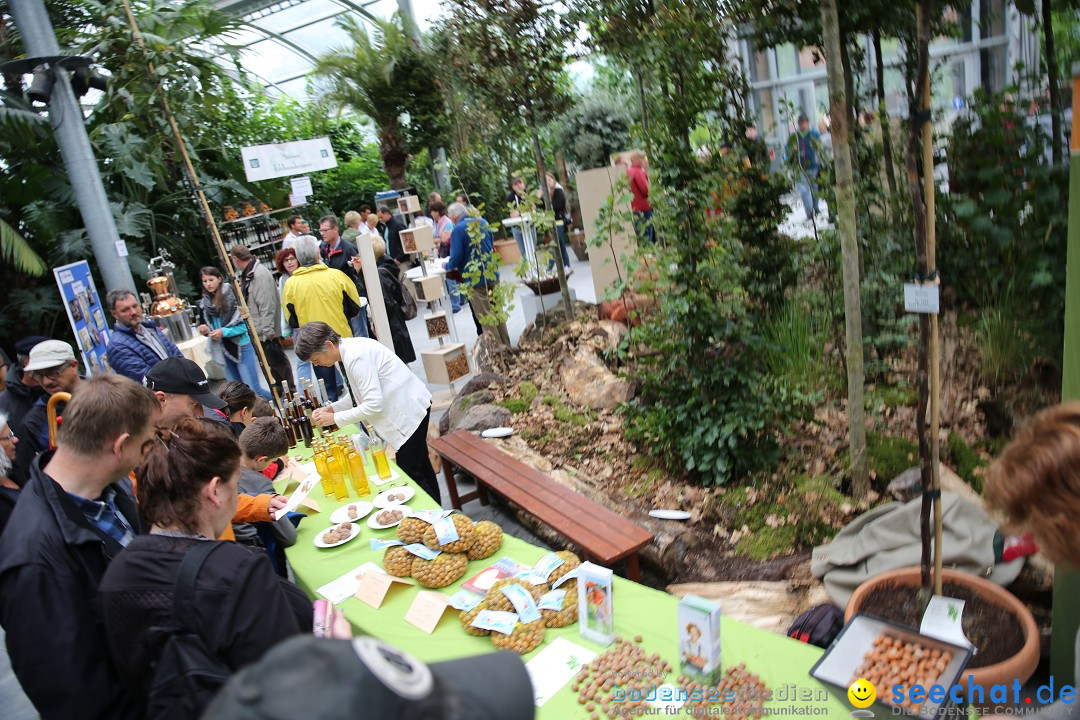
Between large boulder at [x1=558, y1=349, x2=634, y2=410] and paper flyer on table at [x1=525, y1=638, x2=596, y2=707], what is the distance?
3.40 m

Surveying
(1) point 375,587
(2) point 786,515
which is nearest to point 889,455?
(2) point 786,515

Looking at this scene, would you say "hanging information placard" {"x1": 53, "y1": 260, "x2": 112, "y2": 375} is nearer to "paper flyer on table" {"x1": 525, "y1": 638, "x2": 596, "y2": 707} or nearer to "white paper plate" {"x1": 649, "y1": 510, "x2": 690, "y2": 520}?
"white paper plate" {"x1": 649, "y1": 510, "x2": 690, "y2": 520}

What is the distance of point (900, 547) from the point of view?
307 cm

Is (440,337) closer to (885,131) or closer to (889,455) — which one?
(885,131)

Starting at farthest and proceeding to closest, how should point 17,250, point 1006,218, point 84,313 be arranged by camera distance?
point 17,250 < point 84,313 < point 1006,218

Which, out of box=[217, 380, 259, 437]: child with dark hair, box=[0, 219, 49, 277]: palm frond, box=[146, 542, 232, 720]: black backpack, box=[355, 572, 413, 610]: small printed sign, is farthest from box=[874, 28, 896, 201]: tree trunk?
box=[0, 219, 49, 277]: palm frond

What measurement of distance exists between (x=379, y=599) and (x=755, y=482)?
2492 millimetres

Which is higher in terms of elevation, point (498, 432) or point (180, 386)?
point (180, 386)

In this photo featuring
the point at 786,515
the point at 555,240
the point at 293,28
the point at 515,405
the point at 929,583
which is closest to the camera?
the point at 929,583

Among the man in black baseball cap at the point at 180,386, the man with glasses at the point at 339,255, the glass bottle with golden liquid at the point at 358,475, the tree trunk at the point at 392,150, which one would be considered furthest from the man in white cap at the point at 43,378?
the tree trunk at the point at 392,150

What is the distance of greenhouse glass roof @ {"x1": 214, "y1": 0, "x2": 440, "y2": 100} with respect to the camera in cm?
1722

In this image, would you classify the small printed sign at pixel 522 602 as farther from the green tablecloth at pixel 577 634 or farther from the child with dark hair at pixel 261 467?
the child with dark hair at pixel 261 467

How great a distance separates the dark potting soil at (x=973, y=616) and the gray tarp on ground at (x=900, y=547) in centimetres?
26

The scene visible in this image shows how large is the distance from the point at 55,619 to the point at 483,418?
13.1 feet
